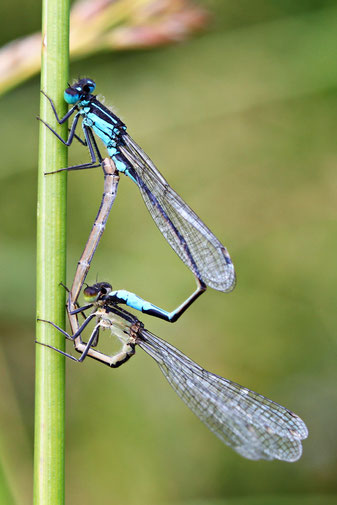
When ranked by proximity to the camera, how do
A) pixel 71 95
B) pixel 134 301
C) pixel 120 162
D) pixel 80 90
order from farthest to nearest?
pixel 120 162, pixel 134 301, pixel 80 90, pixel 71 95

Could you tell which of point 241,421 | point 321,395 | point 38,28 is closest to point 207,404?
point 241,421

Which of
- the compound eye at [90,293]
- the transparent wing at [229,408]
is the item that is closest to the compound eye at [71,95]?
the compound eye at [90,293]

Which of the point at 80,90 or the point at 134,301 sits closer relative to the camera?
the point at 80,90

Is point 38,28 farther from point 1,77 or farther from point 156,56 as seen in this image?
point 1,77

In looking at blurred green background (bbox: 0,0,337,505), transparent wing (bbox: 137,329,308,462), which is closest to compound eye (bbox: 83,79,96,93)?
transparent wing (bbox: 137,329,308,462)

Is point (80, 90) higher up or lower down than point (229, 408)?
higher up

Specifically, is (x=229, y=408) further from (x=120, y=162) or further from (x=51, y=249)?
(x=51, y=249)

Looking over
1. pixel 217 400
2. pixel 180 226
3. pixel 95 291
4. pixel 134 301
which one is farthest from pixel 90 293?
pixel 217 400

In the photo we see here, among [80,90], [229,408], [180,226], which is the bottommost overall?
Answer: [229,408]
